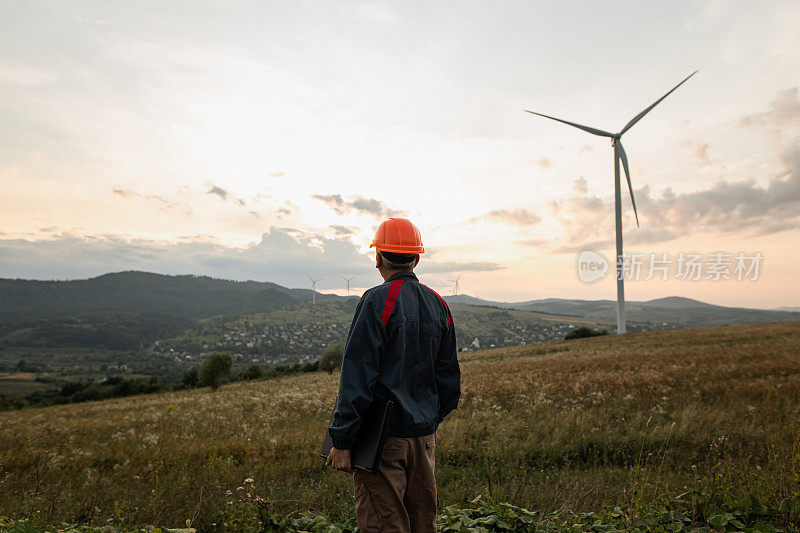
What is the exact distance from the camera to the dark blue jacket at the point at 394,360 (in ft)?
10.5

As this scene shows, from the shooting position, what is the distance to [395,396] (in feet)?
10.8

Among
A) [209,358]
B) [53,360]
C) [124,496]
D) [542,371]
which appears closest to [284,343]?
[53,360]

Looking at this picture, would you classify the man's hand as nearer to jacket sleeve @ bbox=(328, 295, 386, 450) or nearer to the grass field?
jacket sleeve @ bbox=(328, 295, 386, 450)

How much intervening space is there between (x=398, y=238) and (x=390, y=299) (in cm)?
68

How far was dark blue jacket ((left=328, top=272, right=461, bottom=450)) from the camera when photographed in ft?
10.5

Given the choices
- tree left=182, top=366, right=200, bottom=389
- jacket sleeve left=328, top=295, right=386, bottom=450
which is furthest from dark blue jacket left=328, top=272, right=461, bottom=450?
tree left=182, top=366, right=200, bottom=389

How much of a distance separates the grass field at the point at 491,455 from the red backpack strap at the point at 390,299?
131 inches

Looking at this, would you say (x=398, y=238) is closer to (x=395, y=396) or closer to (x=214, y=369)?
(x=395, y=396)

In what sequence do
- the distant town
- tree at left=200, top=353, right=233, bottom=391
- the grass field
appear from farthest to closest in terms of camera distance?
the distant town → tree at left=200, top=353, right=233, bottom=391 → the grass field

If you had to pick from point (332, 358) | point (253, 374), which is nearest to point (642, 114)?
point (332, 358)

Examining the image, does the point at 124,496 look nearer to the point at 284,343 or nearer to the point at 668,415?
the point at 668,415

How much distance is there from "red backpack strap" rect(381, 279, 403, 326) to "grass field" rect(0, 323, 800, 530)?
3322 mm

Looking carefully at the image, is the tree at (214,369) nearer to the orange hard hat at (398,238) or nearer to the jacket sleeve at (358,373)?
the orange hard hat at (398,238)

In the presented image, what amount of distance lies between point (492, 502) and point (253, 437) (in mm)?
7463
